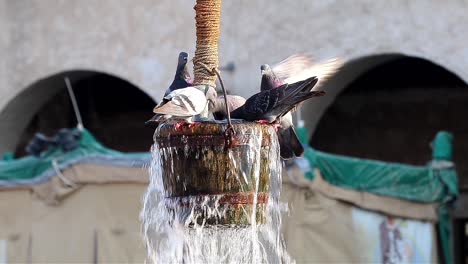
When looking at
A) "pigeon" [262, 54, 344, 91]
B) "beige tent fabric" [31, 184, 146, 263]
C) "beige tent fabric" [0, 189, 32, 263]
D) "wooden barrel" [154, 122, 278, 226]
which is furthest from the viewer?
"beige tent fabric" [0, 189, 32, 263]

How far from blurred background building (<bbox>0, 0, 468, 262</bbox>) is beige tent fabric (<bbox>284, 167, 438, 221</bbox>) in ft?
3.93

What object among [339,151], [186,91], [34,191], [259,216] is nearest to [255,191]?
[259,216]

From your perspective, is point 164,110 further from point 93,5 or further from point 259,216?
point 93,5

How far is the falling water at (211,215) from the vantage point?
165 inches

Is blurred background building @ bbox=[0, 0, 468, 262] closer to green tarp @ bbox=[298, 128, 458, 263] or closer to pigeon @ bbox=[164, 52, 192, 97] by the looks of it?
green tarp @ bbox=[298, 128, 458, 263]

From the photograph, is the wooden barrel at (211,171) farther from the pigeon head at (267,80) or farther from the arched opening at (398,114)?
the arched opening at (398,114)

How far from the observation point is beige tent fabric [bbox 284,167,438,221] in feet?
28.1

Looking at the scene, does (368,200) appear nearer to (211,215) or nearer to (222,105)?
(222,105)

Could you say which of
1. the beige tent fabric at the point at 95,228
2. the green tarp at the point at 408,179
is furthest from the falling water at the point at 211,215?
the green tarp at the point at 408,179

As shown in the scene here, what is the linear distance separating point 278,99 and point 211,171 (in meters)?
0.33

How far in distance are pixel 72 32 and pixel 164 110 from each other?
7586 mm

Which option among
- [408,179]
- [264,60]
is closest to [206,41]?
[408,179]

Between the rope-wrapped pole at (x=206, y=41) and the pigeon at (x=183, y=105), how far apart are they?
0.48 ft

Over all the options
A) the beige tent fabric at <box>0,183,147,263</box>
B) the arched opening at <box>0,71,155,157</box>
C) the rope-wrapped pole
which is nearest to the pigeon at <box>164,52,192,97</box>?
the rope-wrapped pole
